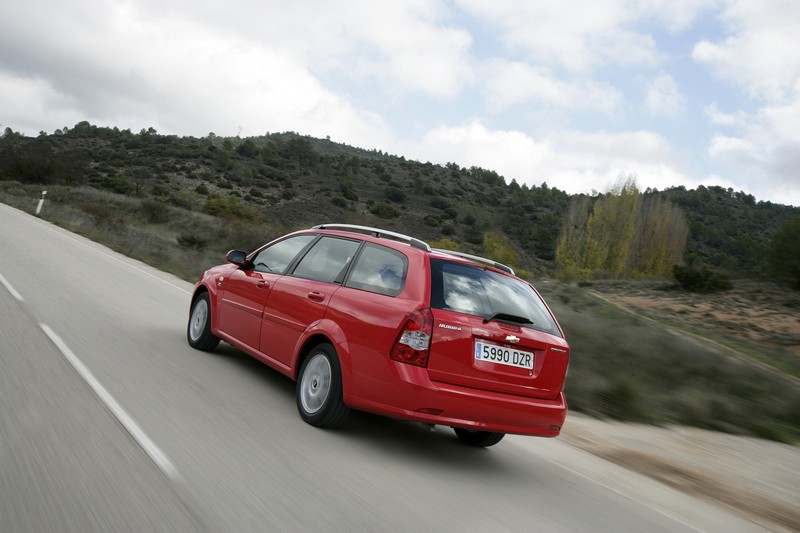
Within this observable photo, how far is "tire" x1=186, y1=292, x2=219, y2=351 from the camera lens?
7816 mm

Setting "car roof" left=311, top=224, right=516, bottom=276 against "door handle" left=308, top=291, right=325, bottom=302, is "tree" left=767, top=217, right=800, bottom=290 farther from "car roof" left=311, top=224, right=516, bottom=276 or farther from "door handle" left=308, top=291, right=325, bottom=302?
"door handle" left=308, top=291, right=325, bottom=302

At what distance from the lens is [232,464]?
430cm

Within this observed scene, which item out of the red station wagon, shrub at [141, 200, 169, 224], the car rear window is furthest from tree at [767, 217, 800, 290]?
shrub at [141, 200, 169, 224]

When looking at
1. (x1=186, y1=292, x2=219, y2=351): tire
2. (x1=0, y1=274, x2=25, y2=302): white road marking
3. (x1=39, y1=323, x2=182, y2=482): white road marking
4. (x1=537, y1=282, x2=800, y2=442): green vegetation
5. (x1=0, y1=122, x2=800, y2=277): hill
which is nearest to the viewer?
(x1=39, y1=323, x2=182, y2=482): white road marking

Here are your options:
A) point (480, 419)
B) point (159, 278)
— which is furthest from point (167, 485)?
point (159, 278)

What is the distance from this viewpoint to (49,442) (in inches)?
165

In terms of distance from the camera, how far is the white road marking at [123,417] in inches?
160

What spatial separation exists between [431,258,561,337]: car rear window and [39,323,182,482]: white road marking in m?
2.02

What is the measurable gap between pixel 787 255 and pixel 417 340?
91.9ft

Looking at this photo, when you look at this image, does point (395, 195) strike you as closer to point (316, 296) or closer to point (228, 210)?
point (228, 210)

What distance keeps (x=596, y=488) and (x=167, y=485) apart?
3209mm

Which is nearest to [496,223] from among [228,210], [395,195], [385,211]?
[395,195]

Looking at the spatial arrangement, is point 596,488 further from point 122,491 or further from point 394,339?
point 122,491

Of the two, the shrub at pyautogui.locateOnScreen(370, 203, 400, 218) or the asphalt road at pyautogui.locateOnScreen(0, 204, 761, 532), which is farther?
the shrub at pyautogui.locateOnScreen(370, 203, 400, 218)
